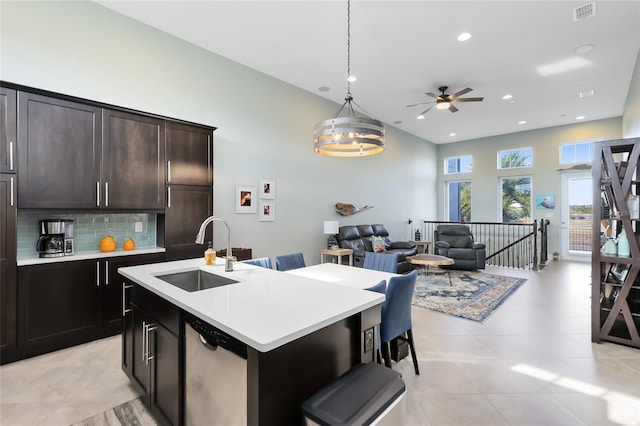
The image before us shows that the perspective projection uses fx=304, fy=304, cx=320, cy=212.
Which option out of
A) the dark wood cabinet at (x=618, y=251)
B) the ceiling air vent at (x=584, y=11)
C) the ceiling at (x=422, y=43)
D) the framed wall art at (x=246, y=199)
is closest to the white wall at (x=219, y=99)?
the framed wall art at (x=246, y=199)

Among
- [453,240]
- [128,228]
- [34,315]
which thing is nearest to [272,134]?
[128,228]

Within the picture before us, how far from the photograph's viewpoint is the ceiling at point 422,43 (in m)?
3.38

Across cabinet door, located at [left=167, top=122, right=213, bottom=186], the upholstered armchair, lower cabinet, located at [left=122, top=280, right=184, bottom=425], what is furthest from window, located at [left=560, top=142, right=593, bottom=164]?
lower cabinet, located at [left=122, top=280, right=184, bottom=425]

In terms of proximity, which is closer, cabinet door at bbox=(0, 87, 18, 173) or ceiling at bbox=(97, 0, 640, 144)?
cabinet door at bbox=(0, 87, 18, 173)

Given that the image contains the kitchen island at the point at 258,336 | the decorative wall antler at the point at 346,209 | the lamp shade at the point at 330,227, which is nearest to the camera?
the kitchen island at the point at 258,336

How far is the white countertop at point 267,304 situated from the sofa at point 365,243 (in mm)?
3866

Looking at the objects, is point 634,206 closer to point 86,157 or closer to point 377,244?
point 377,244

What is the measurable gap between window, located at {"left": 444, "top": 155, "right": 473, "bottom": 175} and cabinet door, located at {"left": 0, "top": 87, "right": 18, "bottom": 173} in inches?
400

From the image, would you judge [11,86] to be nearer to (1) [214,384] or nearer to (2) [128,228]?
(2) [128,228]

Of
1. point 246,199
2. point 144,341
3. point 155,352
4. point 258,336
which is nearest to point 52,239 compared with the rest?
point 144,341

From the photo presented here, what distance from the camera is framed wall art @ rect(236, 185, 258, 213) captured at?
15.1 ft

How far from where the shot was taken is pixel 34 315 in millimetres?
2754

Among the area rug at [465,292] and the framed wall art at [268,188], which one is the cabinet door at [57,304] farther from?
the area rug at [465,292]

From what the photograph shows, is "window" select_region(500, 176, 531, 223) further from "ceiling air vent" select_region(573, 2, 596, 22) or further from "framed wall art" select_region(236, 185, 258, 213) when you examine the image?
"framed wall art" select_region(236, 185, 258, 213)
